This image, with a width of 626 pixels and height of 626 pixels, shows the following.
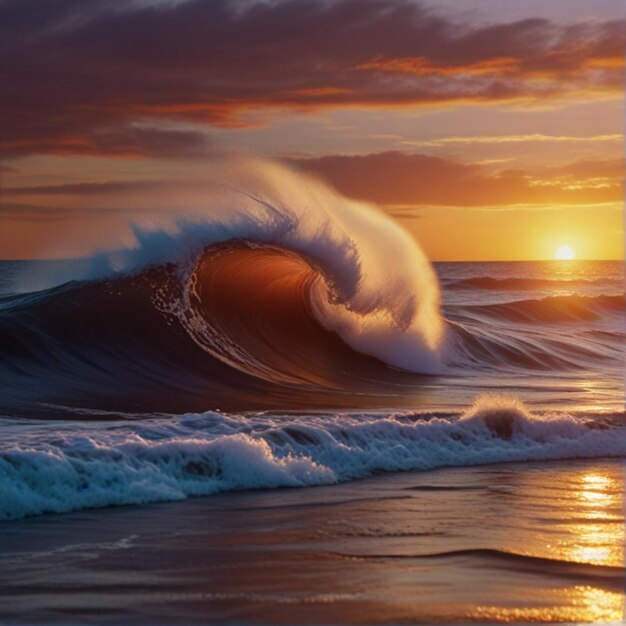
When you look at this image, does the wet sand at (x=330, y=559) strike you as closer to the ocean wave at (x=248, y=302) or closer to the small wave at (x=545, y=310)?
the ocean wave at (x=248, y=302)

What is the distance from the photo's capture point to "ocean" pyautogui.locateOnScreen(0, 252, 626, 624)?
5363 mm

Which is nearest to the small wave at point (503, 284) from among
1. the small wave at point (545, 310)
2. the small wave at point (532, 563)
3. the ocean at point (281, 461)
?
the small wave at point (545, 310)

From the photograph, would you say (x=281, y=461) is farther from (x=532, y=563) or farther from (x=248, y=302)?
(x=248, y=302)

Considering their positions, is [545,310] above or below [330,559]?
above

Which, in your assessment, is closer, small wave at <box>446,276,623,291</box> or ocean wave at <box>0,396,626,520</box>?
ocean wave at <box>0,396,626,520</box>

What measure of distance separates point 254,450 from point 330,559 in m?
2.81

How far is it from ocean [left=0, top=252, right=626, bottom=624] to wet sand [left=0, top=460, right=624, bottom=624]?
0.07 ft

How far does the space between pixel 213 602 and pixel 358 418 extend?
5.73m

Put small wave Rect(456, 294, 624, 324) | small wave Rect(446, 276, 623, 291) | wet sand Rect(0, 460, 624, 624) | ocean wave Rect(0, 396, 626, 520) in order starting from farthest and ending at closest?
small wave Rect(446, 276, 623, 291), small wave Rect(456, 294, 624, 324), ocean wave Rect(0, 396, 626, 520), wet sand Rect(0, 460, 624, 624)

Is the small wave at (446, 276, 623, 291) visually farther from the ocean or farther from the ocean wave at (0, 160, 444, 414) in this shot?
the ocean

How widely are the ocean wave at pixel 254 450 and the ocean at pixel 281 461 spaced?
2 centimetres

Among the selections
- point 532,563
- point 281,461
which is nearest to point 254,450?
point 281,461

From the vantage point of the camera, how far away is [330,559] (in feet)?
19.7

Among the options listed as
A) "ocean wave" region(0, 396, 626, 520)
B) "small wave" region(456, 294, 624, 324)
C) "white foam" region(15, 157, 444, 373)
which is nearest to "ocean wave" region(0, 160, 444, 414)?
"white foam" region(15, 157, 444, 373)
